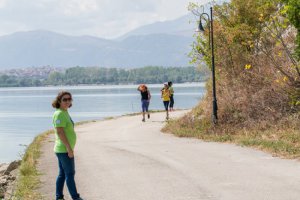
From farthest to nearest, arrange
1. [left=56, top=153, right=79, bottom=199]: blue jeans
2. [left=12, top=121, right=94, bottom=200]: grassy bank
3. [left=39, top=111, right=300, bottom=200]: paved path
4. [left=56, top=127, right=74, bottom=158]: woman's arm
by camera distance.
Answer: [left=12, top=121, right=94, bottom=200]: grassy bank
[left=39, top=111, right=300, bottom=200]: paved path
[left=56, top=153, right=79, bottom=199]: blue jeans
[left=56, top=127, right=74, bottom=158]: woman's arm

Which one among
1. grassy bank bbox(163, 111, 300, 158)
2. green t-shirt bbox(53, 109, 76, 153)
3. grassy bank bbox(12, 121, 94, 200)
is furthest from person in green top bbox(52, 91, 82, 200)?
grassy bank bbox(163, 111, 300, 158)

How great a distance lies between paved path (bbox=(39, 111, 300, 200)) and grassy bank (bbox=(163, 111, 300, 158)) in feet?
1.59

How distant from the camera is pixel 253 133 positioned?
18250 millimetres

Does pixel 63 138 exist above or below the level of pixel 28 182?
above

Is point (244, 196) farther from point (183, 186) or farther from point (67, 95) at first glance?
point (67, 95)

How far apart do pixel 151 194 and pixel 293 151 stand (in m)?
5.36

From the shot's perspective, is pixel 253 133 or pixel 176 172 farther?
pixel 253 133

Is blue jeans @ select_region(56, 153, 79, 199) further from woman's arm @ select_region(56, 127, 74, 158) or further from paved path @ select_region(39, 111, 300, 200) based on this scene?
paved path @ select_region(39, 111, 300, 200)

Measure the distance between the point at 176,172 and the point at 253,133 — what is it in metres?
6.62

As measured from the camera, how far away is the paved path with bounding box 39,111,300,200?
9844mm

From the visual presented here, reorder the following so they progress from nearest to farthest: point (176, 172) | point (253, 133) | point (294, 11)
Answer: point (176, 172) → point (294, 11) → point (253, 133)

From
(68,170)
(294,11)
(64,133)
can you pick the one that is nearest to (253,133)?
(294,11)

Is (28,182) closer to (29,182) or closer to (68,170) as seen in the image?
(29,182)

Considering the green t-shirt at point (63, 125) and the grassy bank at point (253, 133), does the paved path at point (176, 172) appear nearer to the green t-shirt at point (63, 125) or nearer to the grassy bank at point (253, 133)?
the grassy bank at point (253, 133)
